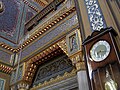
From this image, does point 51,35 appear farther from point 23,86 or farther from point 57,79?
point 23,86

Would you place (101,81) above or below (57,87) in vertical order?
below

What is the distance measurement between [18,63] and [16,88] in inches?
15.6

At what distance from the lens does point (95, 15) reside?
55.4 inches

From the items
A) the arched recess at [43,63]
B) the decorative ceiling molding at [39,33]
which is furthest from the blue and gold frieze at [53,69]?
the decorative ceiling molding at [39,33]

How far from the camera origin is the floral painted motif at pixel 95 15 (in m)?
1.31

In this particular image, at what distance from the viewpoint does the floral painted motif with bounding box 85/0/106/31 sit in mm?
1306

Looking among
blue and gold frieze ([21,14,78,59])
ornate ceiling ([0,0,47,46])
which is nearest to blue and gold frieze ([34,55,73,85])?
blue and gold frieze ([21,14,78,59])

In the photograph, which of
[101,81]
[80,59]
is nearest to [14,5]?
[80,59]

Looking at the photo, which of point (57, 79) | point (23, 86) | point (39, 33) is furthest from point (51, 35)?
point (23, 86)

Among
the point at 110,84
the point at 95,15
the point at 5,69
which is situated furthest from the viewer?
the point at 5,69

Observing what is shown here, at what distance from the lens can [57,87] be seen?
1.87 meters

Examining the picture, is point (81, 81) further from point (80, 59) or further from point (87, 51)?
point (87, 51)

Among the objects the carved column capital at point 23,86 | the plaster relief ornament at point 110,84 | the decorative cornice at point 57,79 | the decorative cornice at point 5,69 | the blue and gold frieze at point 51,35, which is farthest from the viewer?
the decorative cornice at point 5,69

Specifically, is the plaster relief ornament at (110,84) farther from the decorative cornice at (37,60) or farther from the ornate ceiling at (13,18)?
the ornate ceiling at (13,18)
